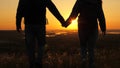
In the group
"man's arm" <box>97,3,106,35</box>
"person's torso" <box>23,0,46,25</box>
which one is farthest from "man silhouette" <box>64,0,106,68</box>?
"person's torso" <box>23,0,46,25</box>

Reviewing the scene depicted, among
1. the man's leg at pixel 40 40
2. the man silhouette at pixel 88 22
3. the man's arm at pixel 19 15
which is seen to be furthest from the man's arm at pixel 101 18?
the man's arm at pixel 19 15

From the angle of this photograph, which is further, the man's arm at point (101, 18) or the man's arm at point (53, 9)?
the man's arm at point (101, 18)

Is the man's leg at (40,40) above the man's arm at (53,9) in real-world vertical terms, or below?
below

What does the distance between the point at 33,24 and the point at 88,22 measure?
1.55 meters

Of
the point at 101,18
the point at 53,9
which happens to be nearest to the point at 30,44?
the point at 53,9

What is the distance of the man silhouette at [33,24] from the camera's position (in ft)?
27.6

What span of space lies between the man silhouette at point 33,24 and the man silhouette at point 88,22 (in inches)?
43.0

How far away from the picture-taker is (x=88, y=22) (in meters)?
9.11

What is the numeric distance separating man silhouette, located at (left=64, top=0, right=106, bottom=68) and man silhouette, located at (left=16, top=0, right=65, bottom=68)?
3.59 feet

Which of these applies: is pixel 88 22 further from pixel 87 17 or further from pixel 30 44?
pixel 30 44

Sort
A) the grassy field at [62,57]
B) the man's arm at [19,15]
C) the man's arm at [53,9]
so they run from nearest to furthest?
the man's arm at [19,15] < the man's arm at [53,9] < the grassy field at [62,57]

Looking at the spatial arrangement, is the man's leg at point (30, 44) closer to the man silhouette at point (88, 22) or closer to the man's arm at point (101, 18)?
the man silhouette at point (88, 22)

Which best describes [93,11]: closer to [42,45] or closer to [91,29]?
[91,29]

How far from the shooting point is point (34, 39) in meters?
8.54
